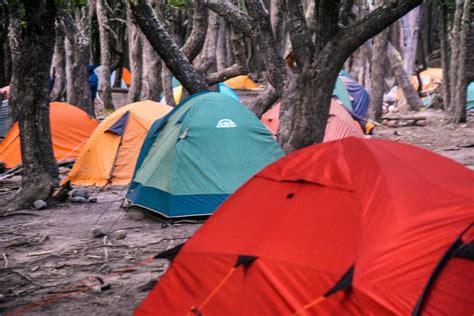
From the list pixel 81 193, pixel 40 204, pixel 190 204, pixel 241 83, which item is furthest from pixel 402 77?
pixel 190 204

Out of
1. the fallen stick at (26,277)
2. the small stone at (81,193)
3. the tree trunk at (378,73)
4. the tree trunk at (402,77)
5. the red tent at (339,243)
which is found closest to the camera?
the red tent at (339,243)

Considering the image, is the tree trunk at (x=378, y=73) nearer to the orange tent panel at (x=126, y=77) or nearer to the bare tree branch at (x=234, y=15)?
the bare tree branch at (x=234, y=15)

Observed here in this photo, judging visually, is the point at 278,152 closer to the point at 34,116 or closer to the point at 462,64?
the point at 34,116

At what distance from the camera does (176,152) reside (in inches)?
349

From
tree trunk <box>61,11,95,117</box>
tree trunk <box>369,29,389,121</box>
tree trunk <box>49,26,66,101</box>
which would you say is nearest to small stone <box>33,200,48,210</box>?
tree trunk <box>61,11,95,117</box>

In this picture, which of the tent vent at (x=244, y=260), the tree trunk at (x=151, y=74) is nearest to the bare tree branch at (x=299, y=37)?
the tent vent at (x=244, y=260)

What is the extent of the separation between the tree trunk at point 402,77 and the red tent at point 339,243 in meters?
17.5

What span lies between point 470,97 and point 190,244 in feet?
63.7

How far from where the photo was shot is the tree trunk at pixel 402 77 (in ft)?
72.8

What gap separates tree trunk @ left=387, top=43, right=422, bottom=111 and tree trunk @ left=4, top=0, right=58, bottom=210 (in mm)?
13960

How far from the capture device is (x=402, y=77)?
22312mm

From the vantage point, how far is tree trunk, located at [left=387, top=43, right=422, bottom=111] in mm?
22188

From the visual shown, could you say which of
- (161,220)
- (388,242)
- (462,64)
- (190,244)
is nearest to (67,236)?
(161,220)

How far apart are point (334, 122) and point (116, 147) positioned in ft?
14.6
